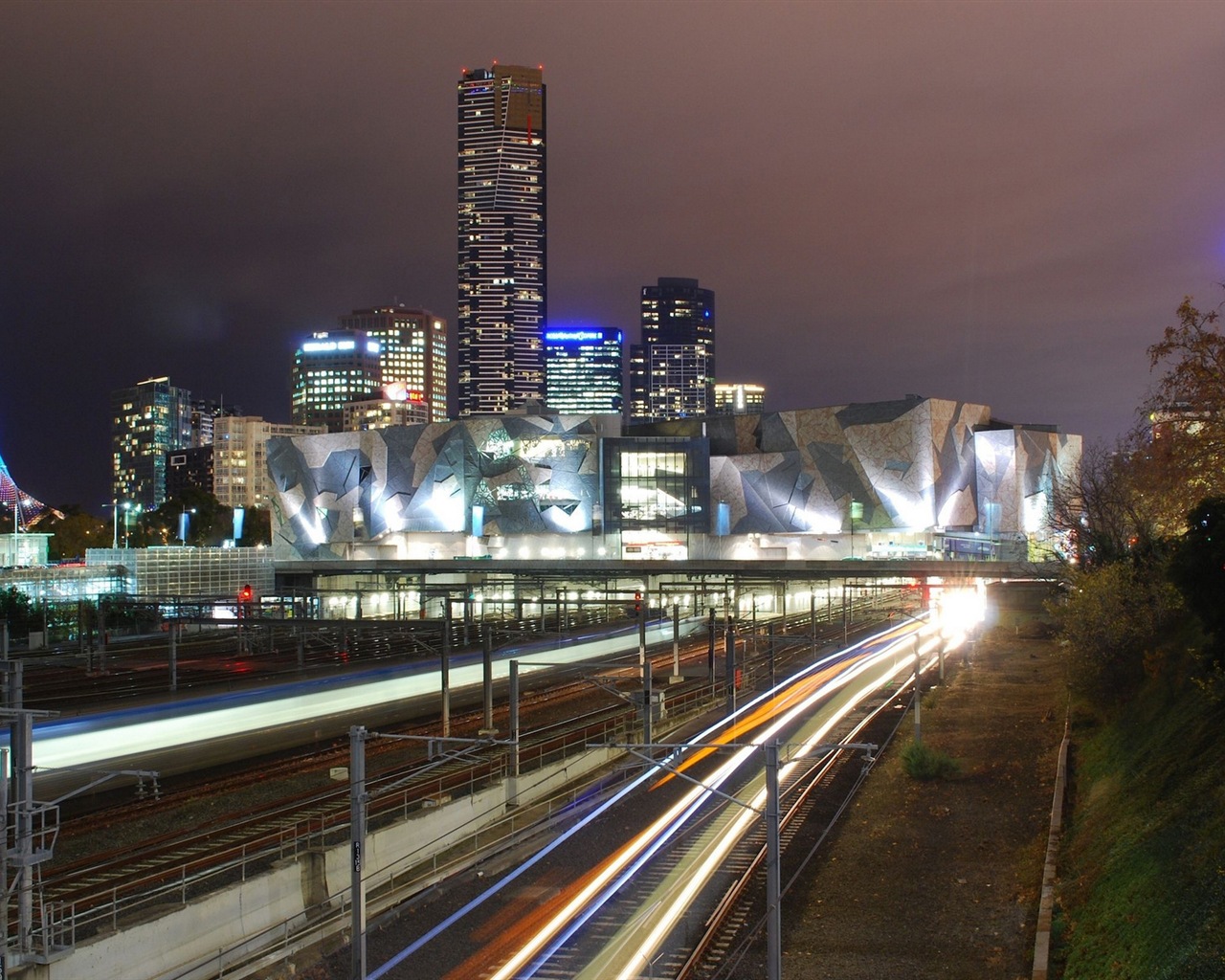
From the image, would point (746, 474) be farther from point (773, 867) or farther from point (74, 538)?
point (773, 867)

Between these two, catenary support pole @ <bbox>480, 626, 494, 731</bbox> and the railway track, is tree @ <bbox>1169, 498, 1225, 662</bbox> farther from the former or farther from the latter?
catenary support pole @ <bbox>480, 626, 494, 731</bbox>

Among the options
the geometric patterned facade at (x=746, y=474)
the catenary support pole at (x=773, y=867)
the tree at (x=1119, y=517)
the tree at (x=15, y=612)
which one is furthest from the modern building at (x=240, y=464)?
the catenary support pole at (x=773, y=867)

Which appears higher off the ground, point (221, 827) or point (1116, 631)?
point (1116, 631)

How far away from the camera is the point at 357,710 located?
1006 inches

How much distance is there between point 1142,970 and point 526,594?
6172 centimetres

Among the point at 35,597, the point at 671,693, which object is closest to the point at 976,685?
the point at 671,693

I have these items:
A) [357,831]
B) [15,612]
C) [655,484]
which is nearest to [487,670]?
[357,831]

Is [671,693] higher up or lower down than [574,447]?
lower down

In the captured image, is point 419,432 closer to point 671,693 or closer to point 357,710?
point 671,693

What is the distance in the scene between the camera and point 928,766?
2369 cm

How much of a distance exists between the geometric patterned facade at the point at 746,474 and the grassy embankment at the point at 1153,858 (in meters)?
64.3

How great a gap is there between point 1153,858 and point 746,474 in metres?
76.9

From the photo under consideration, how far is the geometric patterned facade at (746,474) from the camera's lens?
84000 millimetres

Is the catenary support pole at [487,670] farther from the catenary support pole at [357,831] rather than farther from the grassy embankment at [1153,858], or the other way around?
the grassy embankment at [1153,858]
